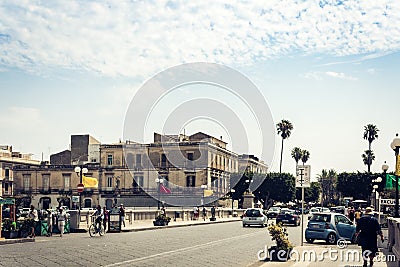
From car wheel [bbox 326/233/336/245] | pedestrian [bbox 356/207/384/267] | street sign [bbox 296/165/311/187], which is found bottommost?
car wheel [bbox 326/233/336/245]

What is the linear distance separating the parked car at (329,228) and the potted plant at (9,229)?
1383 centimetres

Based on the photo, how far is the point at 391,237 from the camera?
70.9 ft

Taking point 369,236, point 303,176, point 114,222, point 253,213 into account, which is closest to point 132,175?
point 253,213

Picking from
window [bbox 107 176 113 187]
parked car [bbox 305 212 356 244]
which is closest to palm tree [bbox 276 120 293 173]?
window [bbox 107 176 113 187]

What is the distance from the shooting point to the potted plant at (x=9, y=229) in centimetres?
2709

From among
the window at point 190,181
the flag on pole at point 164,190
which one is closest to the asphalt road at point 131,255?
the flag on pole at point 164,190

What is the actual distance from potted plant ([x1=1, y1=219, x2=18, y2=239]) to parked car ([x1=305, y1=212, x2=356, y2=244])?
13.8 m

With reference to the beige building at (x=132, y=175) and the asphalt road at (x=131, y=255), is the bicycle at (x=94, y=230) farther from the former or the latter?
the beige building at (x=132, y=175)

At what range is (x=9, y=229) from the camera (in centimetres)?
2725

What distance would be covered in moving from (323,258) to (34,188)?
291 ft

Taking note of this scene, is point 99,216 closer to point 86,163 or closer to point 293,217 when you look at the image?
point 293,217

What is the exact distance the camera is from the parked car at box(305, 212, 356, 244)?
84.3ft

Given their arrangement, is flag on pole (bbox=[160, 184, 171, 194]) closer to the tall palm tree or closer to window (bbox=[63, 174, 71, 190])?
window (bbox=[63, 174, 71, 190])

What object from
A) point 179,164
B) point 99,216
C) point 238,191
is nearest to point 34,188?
point 179,164
